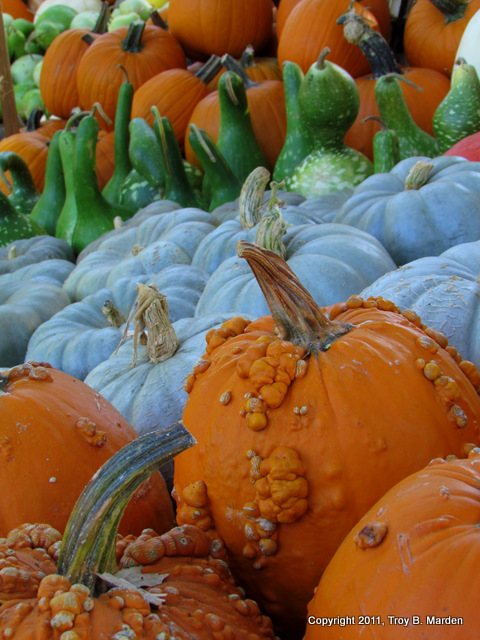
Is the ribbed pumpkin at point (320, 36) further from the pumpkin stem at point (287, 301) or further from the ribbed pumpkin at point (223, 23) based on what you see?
the pumpkin stem at point (287, 301)

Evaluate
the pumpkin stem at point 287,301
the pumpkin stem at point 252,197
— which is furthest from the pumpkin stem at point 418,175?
the pumpkin stem at point 287,301

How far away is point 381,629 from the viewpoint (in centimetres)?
64

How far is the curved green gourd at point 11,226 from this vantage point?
156 inches

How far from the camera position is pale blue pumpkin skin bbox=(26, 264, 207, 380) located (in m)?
2.14

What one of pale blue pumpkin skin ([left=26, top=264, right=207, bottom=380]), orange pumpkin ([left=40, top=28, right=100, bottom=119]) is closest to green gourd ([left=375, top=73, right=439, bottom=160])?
pale blue pumpkin skin ([left=26, top=264, right=207, bottom=380])

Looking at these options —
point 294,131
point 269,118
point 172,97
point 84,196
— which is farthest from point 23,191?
point 294,131

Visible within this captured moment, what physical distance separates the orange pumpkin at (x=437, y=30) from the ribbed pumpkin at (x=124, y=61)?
181cm

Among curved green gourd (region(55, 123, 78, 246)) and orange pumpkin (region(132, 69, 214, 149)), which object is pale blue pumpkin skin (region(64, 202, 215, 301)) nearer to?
curved green gourd (region(55, 123, 78, 246))

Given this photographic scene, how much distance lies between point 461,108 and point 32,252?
238 cm

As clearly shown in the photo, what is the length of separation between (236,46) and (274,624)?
432 centimetres

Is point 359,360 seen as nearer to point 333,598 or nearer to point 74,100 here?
point 333,598

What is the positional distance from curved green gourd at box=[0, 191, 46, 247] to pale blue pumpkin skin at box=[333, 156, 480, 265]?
245 centimetres

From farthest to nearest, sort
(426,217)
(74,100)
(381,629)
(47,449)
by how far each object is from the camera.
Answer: (74,100) → (426,217) → (47,449) → (381,629)

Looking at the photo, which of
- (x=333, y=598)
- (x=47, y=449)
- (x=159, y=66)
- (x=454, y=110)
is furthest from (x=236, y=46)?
(x=333, y=598)
